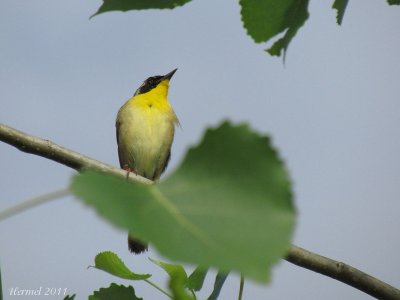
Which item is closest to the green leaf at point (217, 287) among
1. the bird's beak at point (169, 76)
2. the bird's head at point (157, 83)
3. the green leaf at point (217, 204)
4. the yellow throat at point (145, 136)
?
the green leaf at point (217, 204)

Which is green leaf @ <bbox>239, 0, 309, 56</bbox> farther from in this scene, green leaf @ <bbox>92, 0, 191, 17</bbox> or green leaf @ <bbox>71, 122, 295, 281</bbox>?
green leaf @ <bbox>71, 122, 295, 281</bbox>

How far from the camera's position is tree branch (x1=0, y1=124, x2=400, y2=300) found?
2.41m

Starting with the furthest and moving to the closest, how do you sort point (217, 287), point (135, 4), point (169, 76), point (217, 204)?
point (169, 76) → point (217, 287) → point (135, 4) → point (217, 204)

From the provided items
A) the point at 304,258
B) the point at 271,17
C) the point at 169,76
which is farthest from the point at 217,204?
the point at 169,76

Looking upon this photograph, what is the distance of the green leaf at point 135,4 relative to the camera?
5.58 ft

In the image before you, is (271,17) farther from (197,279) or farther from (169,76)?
(169,76)

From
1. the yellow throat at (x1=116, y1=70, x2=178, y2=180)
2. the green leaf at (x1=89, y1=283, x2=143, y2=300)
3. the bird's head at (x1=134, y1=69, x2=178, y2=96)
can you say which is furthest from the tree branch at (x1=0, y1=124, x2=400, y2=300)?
the bird's head at (x1=134, y1=69, x2=178, y2=96)

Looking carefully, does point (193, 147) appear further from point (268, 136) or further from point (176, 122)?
point (176, 122)

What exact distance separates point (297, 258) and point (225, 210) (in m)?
1.52

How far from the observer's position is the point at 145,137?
27.3 feet

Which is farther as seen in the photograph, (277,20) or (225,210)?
(277,20)

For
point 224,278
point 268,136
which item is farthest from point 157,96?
point 268,136

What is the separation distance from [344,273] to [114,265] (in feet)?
2.96

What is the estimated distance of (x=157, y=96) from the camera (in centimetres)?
916
